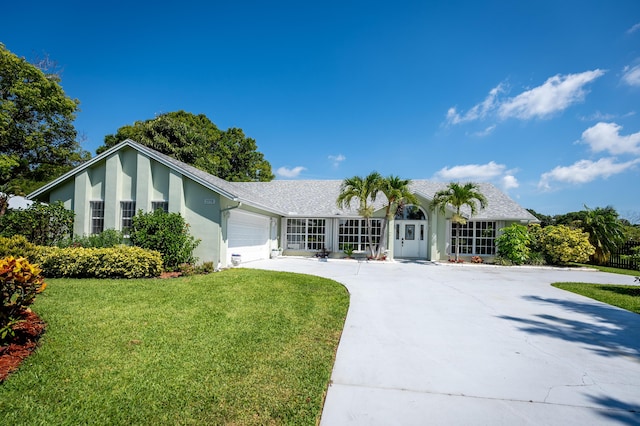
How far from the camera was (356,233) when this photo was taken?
1984cm

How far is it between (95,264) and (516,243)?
1984 centimetres

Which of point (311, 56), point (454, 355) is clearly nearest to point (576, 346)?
point (454, 355)

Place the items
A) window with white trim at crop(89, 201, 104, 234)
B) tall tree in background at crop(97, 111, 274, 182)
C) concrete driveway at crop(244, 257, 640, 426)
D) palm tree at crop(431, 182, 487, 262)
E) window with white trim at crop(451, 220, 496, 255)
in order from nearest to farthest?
1. concrete driveway at crop(244, 257, 640, 426)
2. window with white trim at crop(89, 201, 104, 234)
3. palm tree at crop(431, 182, 487, 262)
4. window with white trim at crop(451, 220, 496, 255)
5. tall tree in background at crop(97, 111, 274, 182)

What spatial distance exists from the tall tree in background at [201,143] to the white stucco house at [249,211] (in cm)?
821

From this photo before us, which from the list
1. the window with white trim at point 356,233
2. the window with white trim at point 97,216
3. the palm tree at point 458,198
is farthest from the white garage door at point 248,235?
the palm tree at point 458,198

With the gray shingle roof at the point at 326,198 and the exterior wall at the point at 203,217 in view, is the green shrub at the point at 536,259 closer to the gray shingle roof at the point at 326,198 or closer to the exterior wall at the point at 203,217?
the gray shingle roof at the point at 326,198

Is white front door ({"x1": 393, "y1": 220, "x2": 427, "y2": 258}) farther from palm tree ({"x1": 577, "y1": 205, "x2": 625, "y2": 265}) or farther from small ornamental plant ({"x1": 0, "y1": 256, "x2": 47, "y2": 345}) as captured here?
small ornamental plant ({"x1": 0, "y1": 256, "x2": 47, "y2": 345})

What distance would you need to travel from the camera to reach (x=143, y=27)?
12719 mm

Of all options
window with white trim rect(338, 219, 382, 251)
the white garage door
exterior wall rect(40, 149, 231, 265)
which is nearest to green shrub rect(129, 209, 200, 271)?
exterior wall rect(40, 149, 231, 265)

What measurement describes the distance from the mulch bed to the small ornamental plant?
0.15 metres

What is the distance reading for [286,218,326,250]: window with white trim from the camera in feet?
66.1

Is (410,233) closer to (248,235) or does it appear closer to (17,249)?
(248,235)

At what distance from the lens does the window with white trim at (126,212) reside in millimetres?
13391

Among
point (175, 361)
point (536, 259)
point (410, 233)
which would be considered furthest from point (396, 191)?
point (175, 361)
